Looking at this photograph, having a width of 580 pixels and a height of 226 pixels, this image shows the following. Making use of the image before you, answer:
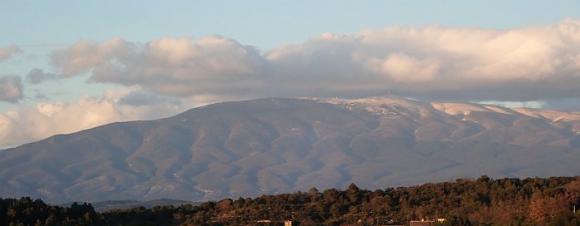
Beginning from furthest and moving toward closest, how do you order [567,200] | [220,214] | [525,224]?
[220,214], [567,200], [525,224]

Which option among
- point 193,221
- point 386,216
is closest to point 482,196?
point 386,216

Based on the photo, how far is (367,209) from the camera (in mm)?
85625

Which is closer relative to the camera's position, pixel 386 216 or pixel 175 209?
pixel 386 216

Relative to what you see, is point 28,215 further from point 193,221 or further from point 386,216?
point 386,216

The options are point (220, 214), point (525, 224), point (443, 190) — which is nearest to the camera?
point (525, 224)

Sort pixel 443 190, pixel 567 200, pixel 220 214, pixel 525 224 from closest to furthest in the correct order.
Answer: pixel 525 224 < pixel 567 200 < pixel 220 214 < pixel 443 190

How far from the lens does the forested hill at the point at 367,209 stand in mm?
76562

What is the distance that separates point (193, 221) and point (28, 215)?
10310 mm

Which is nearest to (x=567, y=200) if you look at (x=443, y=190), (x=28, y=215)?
(x=443, y=190)

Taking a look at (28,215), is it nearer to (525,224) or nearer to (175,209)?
(175,209)

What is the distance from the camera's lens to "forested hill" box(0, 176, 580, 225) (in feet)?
251

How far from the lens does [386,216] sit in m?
83.0

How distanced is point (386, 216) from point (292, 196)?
12.6 metres

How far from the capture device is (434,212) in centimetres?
8162
